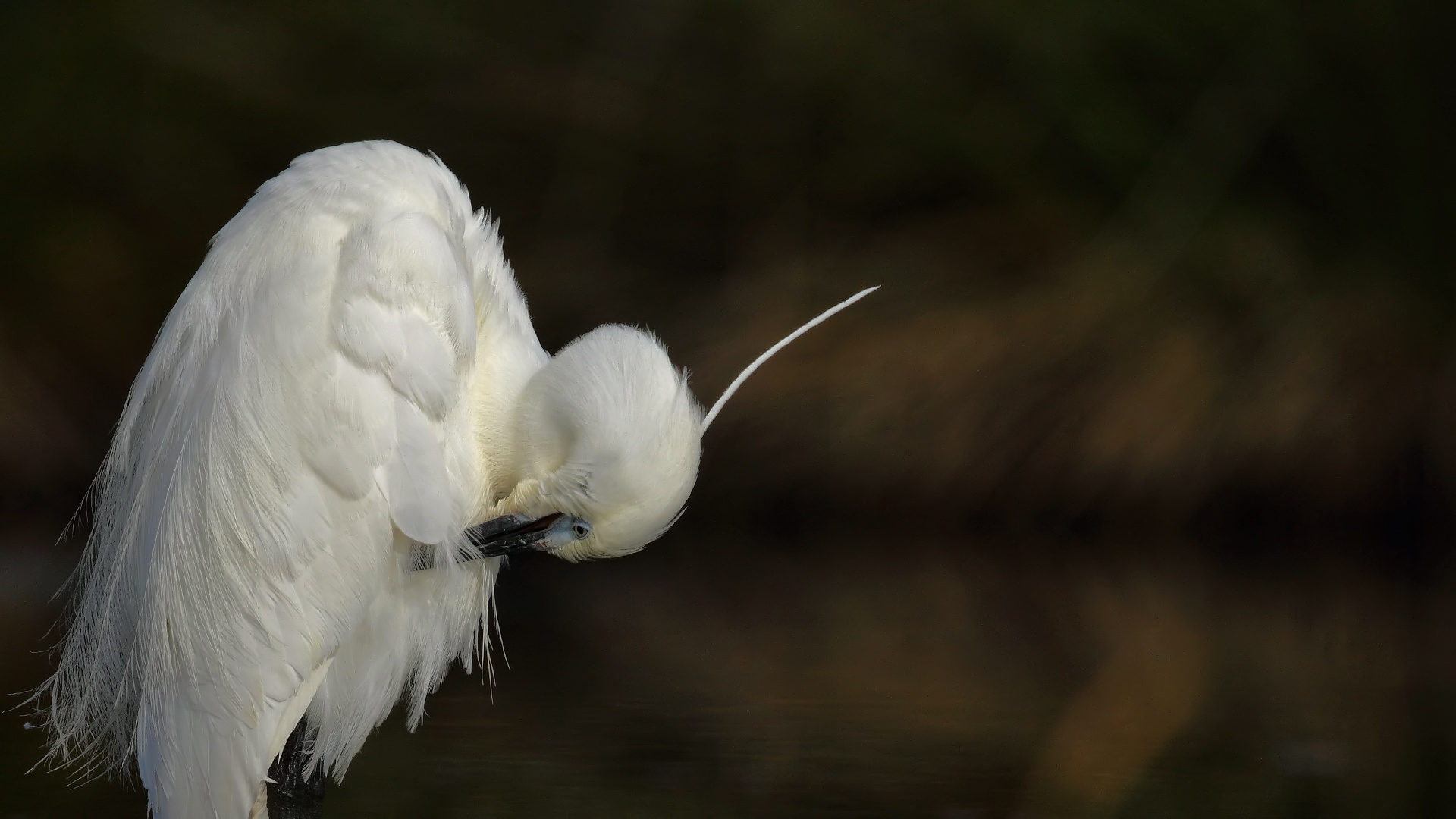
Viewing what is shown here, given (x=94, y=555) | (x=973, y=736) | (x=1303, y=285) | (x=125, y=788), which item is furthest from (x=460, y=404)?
(x=1303, y=285)

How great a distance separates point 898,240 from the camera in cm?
686

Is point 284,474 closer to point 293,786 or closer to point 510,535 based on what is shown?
point 510,535

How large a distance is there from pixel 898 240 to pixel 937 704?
11.9ft

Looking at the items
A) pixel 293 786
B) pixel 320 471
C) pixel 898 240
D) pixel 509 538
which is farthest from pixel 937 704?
pixel 898 240

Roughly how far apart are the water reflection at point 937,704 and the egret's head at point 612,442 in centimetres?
51

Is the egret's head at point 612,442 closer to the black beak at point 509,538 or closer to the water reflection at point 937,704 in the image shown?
the black beak at point 509,538

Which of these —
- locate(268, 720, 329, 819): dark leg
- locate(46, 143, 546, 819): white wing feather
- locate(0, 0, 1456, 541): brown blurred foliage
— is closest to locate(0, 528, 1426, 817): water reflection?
locate(268, 720, 329, 819): dark leg

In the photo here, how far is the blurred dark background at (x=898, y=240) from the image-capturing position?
21.0 feet

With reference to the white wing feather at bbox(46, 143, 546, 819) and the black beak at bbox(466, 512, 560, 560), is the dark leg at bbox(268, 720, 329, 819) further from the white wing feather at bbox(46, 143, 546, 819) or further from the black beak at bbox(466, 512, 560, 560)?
the black beak at bbox(466, 512, 560, 560)

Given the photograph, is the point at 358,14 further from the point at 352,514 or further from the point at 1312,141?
the point at 352,514

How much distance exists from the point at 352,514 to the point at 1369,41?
567cm

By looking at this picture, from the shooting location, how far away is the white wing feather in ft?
7.89

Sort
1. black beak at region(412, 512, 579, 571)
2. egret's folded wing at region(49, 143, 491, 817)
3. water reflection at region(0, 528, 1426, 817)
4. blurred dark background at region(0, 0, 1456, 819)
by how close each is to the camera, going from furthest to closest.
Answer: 1. blurred dark background at region(0, 0, 1456, 819)
2. water reflection at region(0, 528, 1426, 817)
3. black beak at region(412, 512, 579, 571)
4. egret's folded wing at region(49, 143, 491, 817)

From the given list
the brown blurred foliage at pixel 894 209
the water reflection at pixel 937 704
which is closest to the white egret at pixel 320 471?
the water reflection at pixel 937 704
